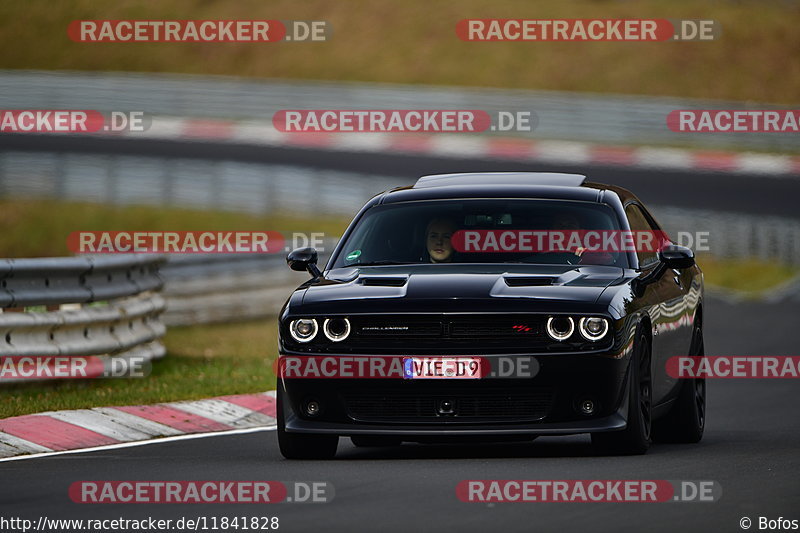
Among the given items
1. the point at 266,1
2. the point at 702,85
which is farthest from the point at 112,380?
the point at 266,1

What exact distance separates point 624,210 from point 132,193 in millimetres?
21750

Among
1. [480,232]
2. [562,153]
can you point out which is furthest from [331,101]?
[480,232]

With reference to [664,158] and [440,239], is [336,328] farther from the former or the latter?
[664,158]

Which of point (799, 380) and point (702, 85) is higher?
point (702, 85)

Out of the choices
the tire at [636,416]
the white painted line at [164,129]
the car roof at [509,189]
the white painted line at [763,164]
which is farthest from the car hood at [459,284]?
the white painted line at [164,129]

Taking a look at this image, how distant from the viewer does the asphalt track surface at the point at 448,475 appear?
7.46 meters

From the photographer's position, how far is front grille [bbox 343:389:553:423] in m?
9.27

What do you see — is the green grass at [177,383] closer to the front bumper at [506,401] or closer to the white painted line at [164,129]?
the front bumper at [506,401]

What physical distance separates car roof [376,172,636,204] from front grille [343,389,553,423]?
5.77 ft

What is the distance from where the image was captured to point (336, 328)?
31.1 ft

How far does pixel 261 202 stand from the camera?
31391 millimetres

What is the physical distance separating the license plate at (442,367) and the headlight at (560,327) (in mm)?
407

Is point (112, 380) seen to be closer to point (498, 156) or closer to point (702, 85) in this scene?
point (498, 156)

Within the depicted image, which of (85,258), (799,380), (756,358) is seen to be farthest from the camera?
(756,358)
